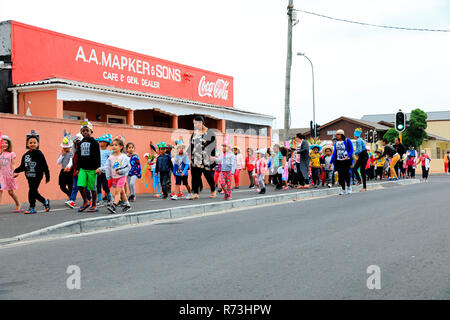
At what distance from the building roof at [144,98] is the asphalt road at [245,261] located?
9.71 m

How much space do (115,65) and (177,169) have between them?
10.3 metres

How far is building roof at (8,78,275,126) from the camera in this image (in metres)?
16.0

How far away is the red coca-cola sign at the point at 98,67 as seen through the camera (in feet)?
57.1

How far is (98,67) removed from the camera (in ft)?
66.1

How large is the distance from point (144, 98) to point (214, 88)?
30.2ft

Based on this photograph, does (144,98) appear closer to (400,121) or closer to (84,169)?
(84,169)

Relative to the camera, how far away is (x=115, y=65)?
827 inches

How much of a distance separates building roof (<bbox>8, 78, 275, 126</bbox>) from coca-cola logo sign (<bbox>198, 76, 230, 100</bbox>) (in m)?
2.95

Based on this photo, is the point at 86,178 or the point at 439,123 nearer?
the point at 86,178

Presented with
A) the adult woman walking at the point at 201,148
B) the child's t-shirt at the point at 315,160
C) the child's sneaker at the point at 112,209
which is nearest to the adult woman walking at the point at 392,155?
the child's t-shirt at the point at 315,160

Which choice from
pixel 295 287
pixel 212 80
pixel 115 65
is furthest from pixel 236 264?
pixel 212 80
